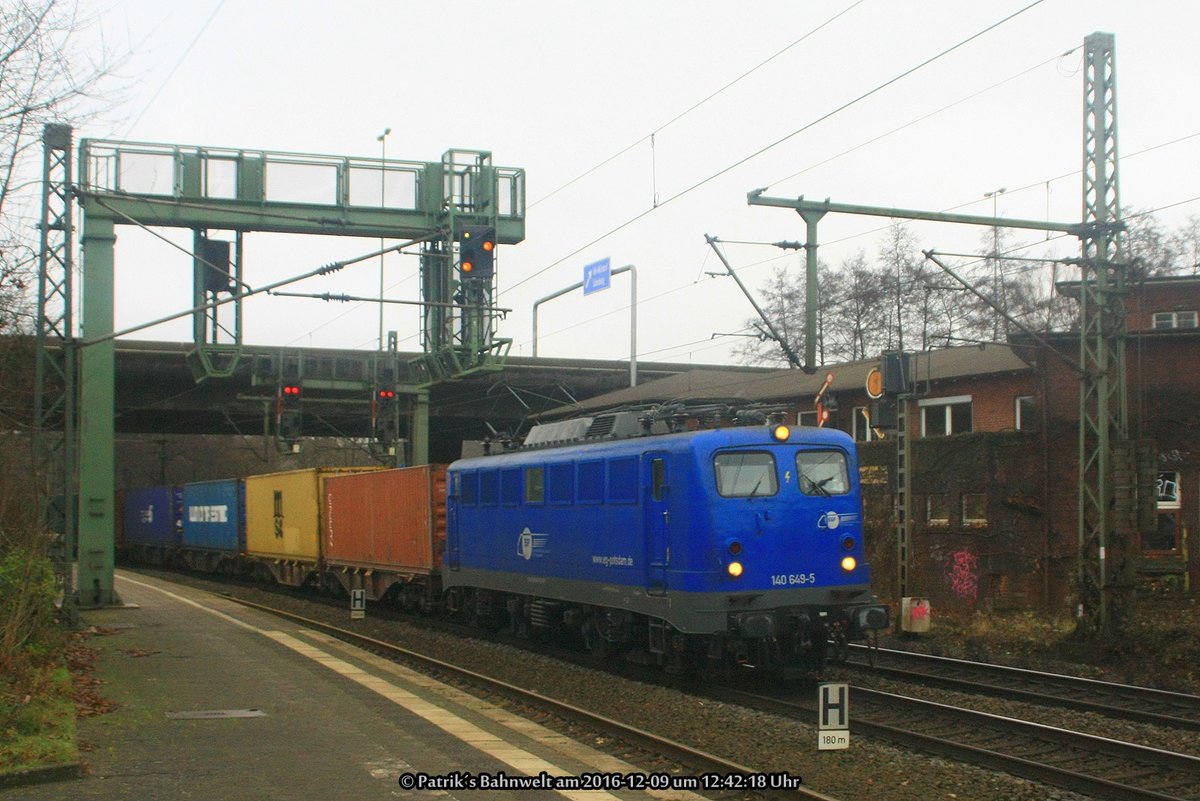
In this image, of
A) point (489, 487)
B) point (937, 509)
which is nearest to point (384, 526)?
point (489, 487)

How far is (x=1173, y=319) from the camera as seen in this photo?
30375 mm

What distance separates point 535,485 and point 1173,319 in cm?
1992

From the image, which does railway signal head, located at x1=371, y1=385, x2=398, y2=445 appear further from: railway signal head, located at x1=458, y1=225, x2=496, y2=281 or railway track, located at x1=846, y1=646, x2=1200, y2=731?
railway track, located at x1=846, y1=646, x2=1200, y2=731

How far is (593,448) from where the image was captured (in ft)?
52.7

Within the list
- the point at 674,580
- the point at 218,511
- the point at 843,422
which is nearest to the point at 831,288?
the point at 843,422

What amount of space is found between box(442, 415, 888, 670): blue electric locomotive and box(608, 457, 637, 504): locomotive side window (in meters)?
0.01

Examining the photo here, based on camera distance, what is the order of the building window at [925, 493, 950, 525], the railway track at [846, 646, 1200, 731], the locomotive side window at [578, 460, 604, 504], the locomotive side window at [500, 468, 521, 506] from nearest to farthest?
the railway track at [846, 646, 1200, 731] < the locomotive side window at [578, 460, 604, 504] < the locomotive side window at [500, 468, 521, 506] < the building window at [925, 493, 950, 525]

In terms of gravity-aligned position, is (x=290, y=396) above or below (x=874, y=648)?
above

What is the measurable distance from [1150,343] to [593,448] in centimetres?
1502

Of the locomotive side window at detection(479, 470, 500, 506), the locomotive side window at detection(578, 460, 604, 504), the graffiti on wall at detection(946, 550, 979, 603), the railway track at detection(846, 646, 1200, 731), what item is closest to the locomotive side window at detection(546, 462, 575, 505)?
the locomotive side window at detection(578, 460, 604, 504)

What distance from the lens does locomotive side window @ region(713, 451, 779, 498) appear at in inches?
546

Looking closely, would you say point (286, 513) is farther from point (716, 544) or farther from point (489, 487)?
point (716, 544)

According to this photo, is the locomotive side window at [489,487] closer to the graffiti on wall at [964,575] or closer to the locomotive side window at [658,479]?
the locomotive side window at [658,479]

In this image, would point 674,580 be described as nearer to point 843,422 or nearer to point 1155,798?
point 1155,798
